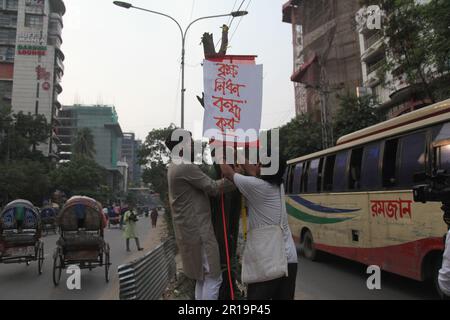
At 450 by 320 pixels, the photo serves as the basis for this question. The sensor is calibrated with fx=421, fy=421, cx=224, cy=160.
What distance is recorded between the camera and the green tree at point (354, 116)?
75.1 ft

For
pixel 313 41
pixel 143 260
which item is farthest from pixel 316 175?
pixel 313 41

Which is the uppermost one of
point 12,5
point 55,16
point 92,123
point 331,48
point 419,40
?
point 55,16

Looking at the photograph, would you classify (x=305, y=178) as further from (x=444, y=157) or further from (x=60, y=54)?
(x=60, y=54)

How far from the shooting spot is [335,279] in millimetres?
8688

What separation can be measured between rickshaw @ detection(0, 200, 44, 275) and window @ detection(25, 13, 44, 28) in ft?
217

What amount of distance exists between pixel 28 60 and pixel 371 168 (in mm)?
68106

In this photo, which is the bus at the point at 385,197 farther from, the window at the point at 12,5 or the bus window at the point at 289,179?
the window at the point at 12,5

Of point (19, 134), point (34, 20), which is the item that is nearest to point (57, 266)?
point (19, 134)

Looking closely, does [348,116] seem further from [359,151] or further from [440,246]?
[440,246]

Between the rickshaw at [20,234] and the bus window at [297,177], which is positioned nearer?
the rickshaw at [20,234]

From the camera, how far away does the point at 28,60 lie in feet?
214

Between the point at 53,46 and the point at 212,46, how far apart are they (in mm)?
69741

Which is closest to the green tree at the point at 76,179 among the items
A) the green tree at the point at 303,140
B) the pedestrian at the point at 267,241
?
the green tree at the point at 303,140

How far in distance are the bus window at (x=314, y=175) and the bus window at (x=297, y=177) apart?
0.70m
